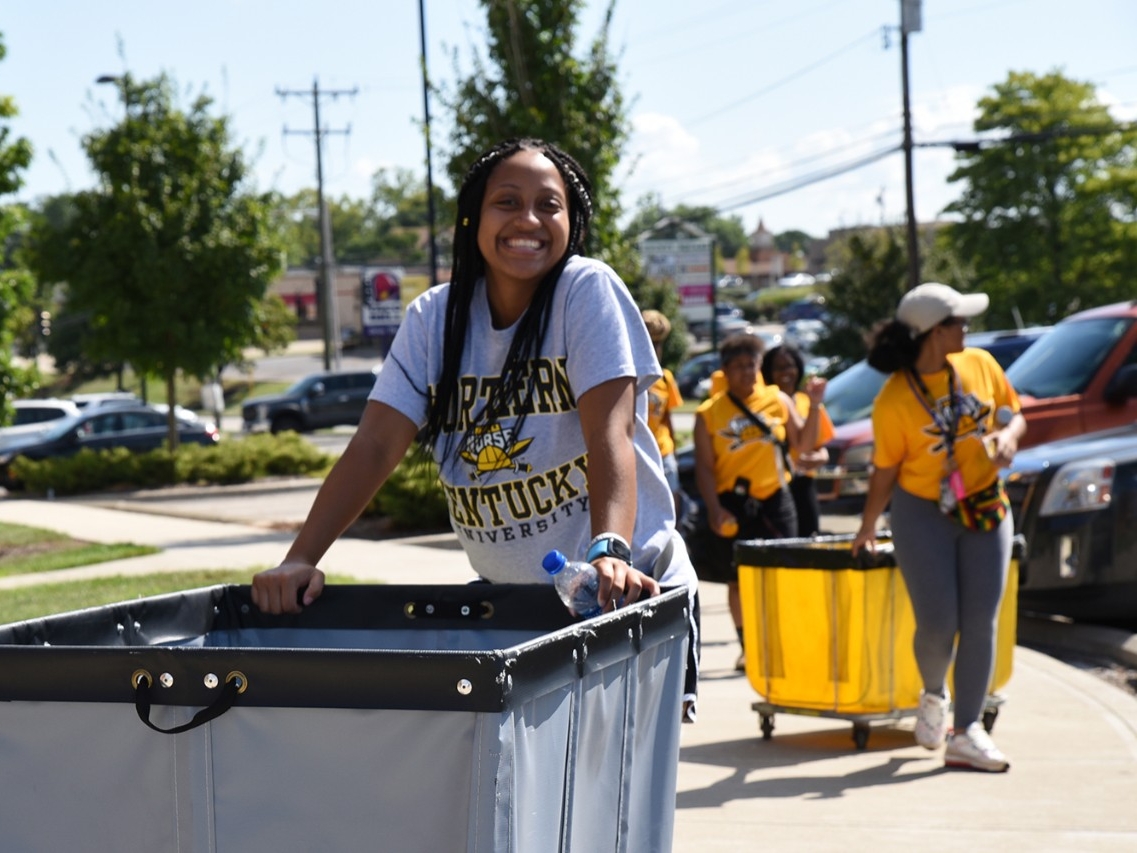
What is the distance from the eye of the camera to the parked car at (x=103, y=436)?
28.1 meters

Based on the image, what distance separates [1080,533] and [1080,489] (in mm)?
252

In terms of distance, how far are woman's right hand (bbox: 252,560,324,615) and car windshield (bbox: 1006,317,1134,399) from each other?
10114 millimetres

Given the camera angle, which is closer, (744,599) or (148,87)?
(744,599)

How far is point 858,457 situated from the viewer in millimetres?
12172

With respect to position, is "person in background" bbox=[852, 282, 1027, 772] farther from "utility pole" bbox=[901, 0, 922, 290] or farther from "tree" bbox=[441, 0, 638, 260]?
"utility pole" bbox=[901, 0, 922, 290]

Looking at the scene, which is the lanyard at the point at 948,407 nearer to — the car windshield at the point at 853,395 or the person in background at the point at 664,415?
the person in background at the point at 664,415

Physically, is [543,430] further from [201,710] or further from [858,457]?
[858,457]

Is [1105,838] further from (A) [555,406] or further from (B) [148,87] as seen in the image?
(B) [148,87]

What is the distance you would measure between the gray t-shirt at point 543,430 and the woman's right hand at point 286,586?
35 centimetres

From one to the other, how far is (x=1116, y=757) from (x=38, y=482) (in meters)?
21.8

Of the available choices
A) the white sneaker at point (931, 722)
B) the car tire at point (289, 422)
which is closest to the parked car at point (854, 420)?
the white sneaker at point (931, 722)

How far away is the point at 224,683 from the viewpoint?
2.22m

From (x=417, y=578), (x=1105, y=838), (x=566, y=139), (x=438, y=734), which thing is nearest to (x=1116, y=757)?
(x=1105, y=838)

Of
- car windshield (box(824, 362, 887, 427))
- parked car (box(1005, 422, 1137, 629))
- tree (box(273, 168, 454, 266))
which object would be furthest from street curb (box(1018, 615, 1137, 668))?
tree (box(273, 168, 454, 266))
